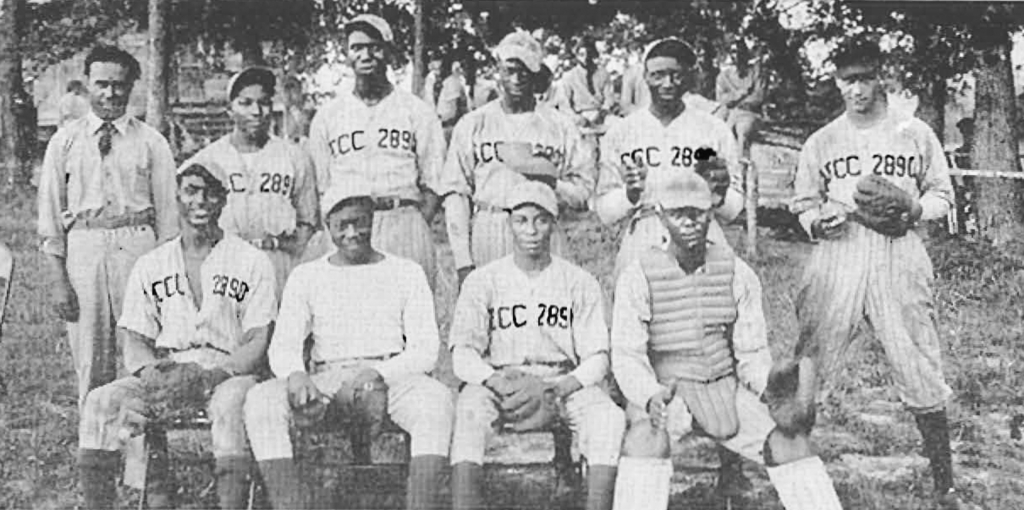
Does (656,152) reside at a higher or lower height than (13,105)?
lower

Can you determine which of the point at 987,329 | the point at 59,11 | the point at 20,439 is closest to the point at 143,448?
the point at 20,439

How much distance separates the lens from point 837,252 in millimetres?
3818

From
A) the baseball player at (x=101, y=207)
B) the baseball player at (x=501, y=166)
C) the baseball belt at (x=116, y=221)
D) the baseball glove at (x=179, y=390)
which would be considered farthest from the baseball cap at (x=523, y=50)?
the baseball glove at (x=179, y=390)

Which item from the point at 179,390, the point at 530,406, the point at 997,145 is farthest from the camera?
the point at 997,145

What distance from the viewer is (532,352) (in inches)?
143

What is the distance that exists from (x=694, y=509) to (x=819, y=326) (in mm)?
718

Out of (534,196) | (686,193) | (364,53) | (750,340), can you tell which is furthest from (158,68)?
(750,340)

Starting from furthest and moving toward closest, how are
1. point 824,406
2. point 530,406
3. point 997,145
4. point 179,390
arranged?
point 997,145 → point 824,406 → point 179,390 → point 530,406

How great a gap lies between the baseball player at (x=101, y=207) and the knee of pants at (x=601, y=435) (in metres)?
1.46

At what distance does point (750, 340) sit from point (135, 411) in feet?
6.40

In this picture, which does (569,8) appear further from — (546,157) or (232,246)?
(232,246)

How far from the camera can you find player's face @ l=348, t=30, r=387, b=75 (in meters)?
3.80

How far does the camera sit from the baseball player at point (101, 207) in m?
3.77

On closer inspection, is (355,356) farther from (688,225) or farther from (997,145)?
(997,145)
